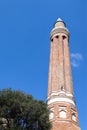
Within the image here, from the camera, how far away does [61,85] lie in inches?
1258

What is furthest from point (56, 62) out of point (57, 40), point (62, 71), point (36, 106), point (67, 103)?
point (36, 106)

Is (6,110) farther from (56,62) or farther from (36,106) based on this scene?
(56,62)

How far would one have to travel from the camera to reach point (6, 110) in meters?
19.8

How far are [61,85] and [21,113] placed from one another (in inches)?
492

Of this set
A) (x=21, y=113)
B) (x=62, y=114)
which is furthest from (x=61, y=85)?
(x=21, y=113)

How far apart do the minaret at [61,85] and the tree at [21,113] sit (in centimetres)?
786

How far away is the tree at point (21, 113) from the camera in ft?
64.5

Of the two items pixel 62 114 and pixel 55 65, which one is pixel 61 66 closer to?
pixel 55 65

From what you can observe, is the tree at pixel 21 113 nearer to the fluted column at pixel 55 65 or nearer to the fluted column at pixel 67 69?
the fluted column at pixel 55 65

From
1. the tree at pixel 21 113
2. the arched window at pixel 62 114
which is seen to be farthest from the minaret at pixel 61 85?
the tree at pixel 21 113

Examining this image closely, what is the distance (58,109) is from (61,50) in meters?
8.97

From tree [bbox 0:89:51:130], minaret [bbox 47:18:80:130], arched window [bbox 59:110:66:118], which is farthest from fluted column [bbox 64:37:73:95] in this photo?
tree [bbox 0:89:51:130]

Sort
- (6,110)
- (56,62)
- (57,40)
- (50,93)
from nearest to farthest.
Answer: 1. (6,110)
2. (50,93)
3. (56,62)
4. (57,40)

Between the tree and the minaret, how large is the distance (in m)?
7.86
